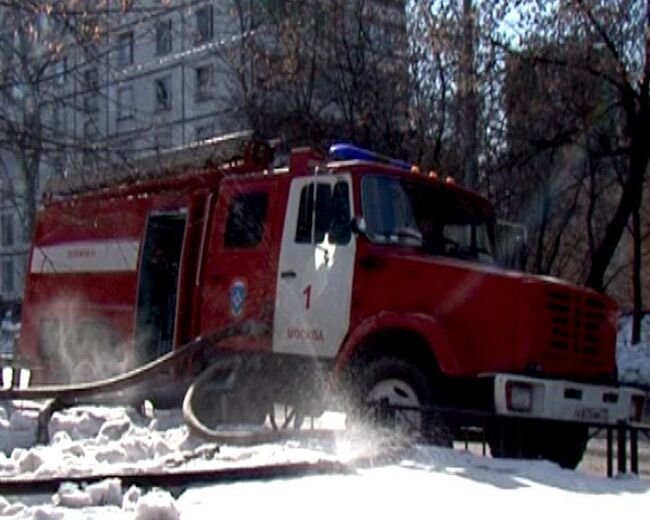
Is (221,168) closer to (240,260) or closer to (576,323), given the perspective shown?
(240,260)

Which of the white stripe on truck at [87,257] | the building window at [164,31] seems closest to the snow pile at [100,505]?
the building window at [164,31]

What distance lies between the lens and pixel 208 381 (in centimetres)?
1102

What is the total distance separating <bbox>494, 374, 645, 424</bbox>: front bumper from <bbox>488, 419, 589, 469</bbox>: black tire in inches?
5.5

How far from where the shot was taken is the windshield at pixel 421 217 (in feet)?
33.1

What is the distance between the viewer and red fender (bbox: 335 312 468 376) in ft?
29.8

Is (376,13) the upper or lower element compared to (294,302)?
upper

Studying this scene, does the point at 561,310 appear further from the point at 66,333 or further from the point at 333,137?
the point at 333,137

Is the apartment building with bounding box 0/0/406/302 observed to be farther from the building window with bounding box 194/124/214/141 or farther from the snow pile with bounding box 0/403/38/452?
the snow pile with bounding box 0/403/38/452

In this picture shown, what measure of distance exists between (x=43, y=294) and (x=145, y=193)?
2986 mm

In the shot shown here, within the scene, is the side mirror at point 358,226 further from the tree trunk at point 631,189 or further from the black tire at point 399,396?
the tree trunk at point 631,189

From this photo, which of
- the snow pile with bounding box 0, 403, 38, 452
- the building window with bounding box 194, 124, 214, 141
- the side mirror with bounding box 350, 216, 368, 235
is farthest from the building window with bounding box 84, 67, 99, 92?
the building window with bounding box 194, 124, 214, 141

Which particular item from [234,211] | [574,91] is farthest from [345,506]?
[574,91]

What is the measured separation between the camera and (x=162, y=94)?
34.8 metres

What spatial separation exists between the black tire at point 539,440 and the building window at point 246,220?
361cm
